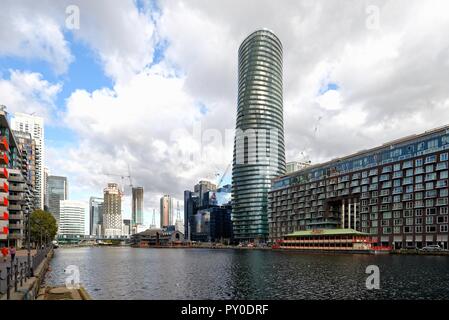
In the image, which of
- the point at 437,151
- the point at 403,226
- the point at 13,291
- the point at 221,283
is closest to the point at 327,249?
the point at 403,226

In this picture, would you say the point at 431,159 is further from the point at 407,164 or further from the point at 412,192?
the point at 412,192

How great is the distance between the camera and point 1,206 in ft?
433

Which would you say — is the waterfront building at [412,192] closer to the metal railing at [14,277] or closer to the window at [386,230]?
the window at [386,230]

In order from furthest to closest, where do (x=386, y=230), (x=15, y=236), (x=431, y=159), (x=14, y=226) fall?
(x=386, y=230), (x=431, y=159), (x=15, y=236), (x=14, y=226)

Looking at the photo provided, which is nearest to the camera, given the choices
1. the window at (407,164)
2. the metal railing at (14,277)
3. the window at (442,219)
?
the metal railing at (14,277)

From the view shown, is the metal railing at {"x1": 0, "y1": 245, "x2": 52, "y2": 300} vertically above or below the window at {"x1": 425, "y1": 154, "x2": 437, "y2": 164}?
below

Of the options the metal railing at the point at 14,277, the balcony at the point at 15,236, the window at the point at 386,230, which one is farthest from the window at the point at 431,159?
the balcony at the point at 15,236

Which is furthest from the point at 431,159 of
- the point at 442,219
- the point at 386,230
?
the point at 386,230

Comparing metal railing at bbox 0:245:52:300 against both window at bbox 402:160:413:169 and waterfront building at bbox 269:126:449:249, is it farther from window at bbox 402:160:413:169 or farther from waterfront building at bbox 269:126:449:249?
window at bbox 402:160:413:169

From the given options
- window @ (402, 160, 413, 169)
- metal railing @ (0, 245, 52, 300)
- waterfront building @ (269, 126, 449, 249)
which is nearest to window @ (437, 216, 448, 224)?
waterfront building @ (269, 126, 449, 249)

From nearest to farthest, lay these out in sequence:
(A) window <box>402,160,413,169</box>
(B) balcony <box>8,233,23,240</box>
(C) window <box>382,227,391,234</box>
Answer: (B) balcony <box>8,233,23,240</box>
(A) window <box>402,160,413,169</box>
(C) window <box>382,227,391,234</box>

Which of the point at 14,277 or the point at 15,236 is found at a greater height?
the point at 14,277

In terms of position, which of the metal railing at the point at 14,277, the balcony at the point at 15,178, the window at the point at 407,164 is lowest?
the metal railing at the point at 14,277
